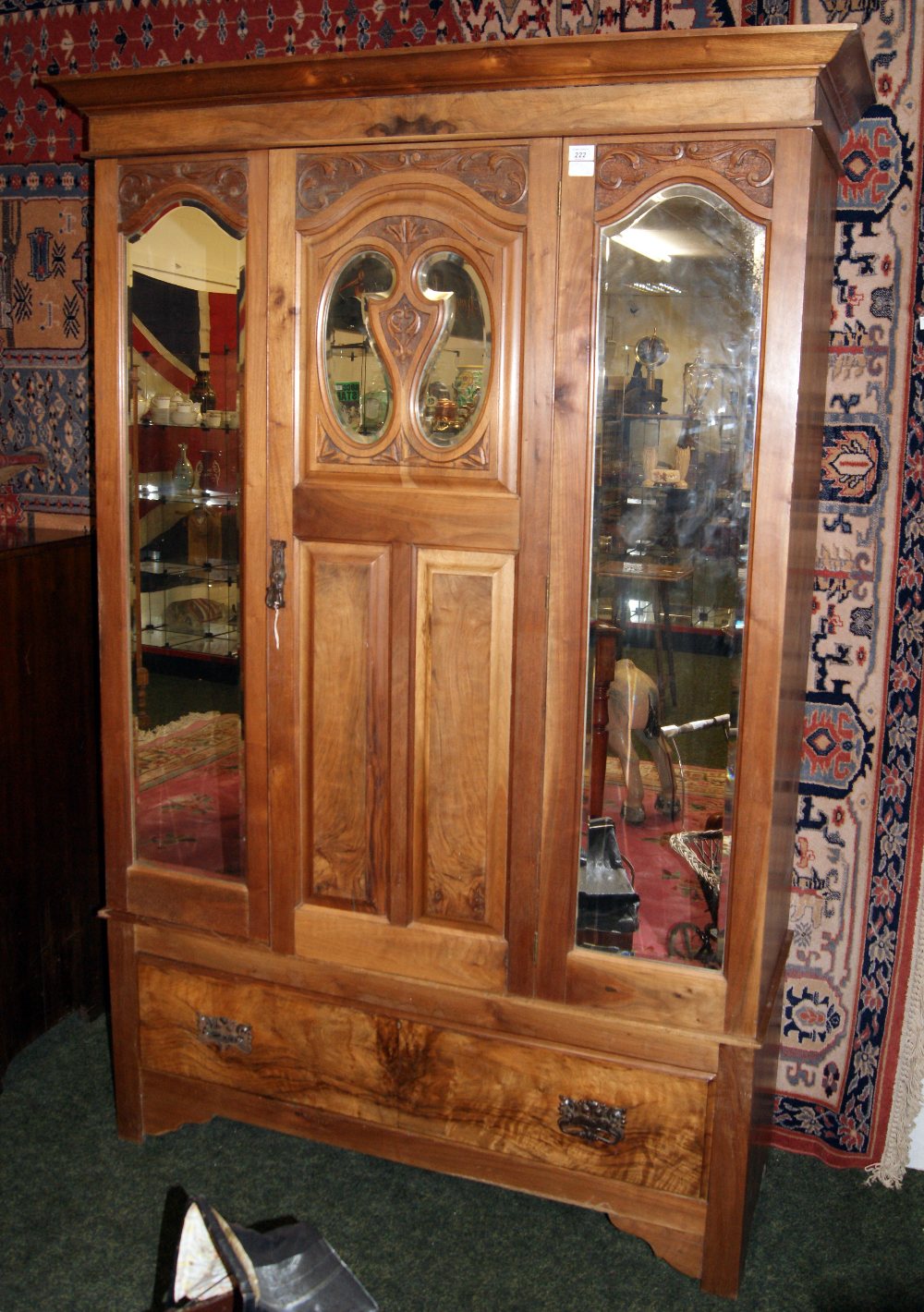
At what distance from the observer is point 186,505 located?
2453 mm

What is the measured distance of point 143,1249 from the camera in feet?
7.74

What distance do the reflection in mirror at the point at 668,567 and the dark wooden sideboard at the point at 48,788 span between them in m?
1.46

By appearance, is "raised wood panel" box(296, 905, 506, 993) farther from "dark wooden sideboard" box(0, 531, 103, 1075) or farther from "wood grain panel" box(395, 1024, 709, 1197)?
"dark wooden sideboard" box(0, 531, 103, 1075)

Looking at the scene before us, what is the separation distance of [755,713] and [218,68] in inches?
A: 58.8

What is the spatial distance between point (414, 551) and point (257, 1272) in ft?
4.26

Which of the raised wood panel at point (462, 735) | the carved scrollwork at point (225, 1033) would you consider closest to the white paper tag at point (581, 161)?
the raised wood panel at point (462, 735)

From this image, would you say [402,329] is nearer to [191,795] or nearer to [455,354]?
[455,354]

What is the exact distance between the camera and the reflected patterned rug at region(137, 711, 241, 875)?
2.50 metres

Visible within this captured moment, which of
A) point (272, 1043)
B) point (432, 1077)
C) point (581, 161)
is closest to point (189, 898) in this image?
point (272, 1043)

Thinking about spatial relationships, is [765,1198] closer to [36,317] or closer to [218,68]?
[218,68]

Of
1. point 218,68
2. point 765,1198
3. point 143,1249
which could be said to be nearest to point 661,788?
point 765,1198

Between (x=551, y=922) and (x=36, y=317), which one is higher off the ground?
(x=36, y=317)

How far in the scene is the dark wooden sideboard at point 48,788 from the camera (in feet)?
9.47

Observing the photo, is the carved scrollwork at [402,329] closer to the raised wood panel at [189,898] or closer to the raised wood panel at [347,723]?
the raised wood panel at [347,723]
